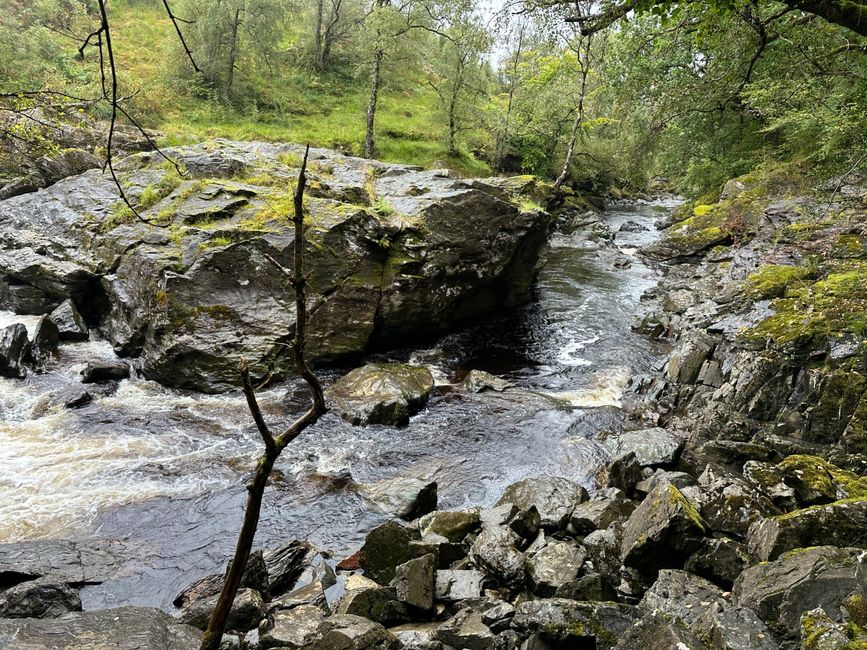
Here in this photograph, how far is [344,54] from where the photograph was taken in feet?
129

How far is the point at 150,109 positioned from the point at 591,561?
29411 millimetres

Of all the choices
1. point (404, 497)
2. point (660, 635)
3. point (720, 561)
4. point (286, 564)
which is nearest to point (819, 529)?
point (720, 561)

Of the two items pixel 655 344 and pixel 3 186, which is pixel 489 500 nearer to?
pixel 655 344

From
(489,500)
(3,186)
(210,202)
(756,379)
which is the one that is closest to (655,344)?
(756,379)

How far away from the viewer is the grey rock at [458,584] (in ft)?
19.8

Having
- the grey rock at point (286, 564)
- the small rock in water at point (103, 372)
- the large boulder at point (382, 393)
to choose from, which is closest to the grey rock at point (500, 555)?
the grey rock at point (286, 564)

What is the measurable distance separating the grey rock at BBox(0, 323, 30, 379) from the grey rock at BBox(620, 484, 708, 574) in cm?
1293

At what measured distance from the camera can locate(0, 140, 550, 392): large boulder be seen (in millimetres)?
12203

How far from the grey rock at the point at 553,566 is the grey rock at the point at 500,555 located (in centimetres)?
16

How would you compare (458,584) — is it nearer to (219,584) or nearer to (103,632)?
(219,584)

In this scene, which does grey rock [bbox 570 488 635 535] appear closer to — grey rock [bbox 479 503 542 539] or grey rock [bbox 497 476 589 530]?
grey rock [bbox 497 476 589 530]

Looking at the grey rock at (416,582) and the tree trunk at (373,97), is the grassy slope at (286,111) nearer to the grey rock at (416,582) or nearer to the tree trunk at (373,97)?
the tree trunk at (373,97)

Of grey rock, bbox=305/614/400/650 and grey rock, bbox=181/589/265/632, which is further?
grey rock, bbox=181/589/265/632

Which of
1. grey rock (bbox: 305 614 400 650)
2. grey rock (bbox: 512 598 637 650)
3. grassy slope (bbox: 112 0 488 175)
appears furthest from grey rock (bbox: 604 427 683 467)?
grassy slope (bbox: 112 0 488 175)
